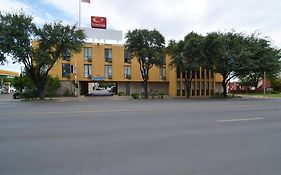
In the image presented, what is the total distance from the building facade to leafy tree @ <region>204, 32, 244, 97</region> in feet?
36.2

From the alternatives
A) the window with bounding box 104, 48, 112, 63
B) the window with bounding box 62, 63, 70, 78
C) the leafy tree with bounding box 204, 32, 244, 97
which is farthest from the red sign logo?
the leafy tree with bounding box 204, 32, 244, 97

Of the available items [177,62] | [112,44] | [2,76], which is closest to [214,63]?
[177,62]

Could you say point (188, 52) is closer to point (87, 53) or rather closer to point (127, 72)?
point (127, 72)

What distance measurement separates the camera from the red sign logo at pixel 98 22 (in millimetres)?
48925

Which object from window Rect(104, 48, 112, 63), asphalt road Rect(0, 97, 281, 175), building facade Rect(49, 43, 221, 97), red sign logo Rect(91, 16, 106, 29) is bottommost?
asphalt road Rect(0, 97, 281, 175)

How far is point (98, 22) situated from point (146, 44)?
17630mm

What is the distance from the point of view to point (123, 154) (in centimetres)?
560

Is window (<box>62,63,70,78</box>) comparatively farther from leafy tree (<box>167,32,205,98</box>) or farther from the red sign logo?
leafy tree (<box>167,32,205,98</box>)

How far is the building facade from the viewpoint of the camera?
155 ft

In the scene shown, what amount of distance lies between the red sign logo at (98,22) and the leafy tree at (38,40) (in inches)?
714

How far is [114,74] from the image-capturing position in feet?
162

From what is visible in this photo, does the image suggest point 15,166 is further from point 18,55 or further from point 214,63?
point 214,63

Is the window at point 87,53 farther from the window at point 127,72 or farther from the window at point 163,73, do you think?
the window at point 163,73

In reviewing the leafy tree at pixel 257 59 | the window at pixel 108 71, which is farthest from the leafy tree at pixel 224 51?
the window at pixel 108 71
